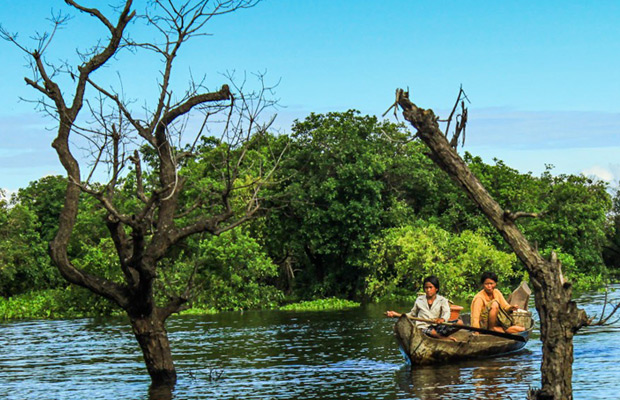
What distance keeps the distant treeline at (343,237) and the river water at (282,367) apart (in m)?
9.05

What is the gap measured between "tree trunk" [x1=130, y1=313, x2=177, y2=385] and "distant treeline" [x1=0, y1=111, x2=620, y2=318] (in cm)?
2024

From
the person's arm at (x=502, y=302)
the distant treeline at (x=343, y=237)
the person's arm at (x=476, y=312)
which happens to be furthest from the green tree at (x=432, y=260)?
the person's arm at (x=476, y=312)

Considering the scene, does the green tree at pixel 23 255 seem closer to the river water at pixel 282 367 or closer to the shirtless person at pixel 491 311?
the river water at pixel 282 367

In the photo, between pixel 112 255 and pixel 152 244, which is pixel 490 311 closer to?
pixel 152 244

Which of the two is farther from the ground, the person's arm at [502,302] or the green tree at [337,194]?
the green tree at [337,194]

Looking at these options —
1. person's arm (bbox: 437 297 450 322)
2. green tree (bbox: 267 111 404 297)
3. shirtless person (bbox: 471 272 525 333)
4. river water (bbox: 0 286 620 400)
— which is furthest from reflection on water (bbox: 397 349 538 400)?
green tree (bbox: 267 111 404 297)

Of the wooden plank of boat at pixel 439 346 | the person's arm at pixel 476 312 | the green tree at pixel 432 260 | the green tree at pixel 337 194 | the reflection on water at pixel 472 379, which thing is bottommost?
the reflection on water at pixel 472 379

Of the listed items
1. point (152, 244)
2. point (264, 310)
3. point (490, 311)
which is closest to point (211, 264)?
point (264, 310)

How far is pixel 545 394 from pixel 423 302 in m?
9.42

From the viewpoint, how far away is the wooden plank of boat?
61.3 ft

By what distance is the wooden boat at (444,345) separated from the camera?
1869 cm

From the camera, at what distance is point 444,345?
62.6ft

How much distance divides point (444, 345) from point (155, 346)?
6.57 meters

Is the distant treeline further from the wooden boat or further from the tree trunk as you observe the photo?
the tree trunk
